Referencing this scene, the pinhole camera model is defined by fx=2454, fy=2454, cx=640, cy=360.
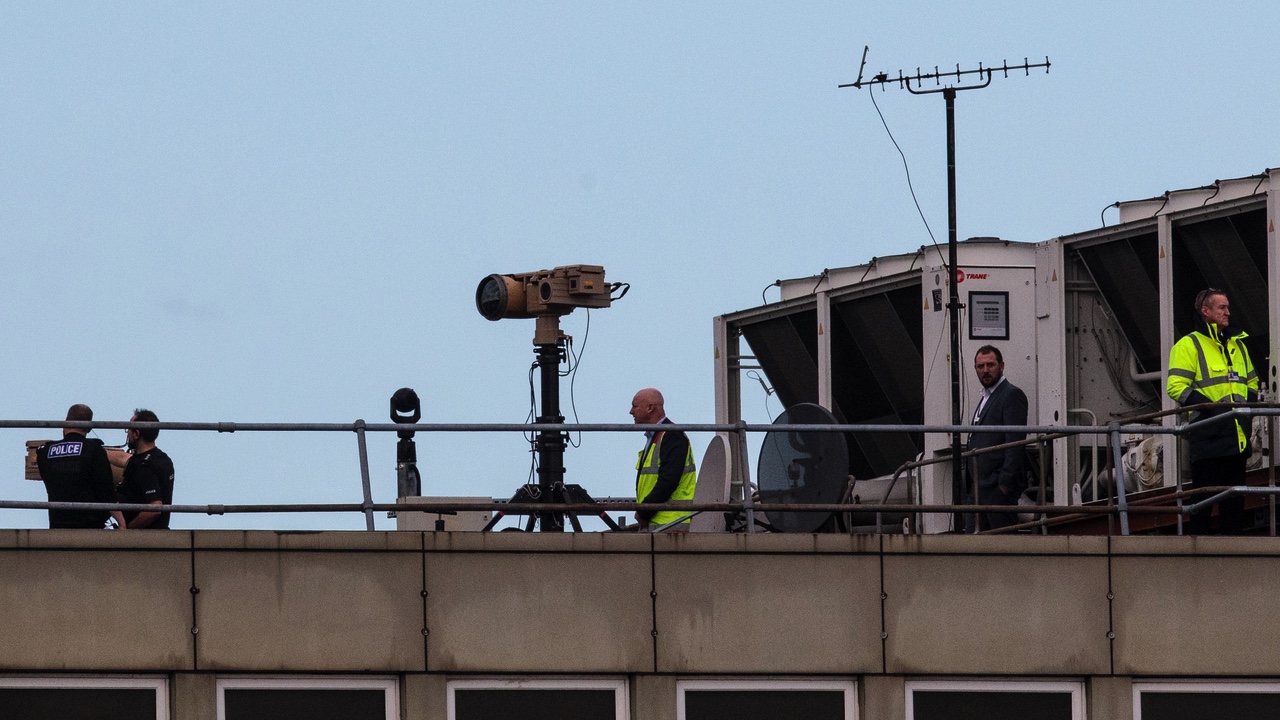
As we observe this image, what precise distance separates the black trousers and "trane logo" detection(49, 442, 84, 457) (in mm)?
7008

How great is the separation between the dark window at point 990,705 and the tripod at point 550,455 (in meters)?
2.29

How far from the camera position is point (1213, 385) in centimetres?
1562

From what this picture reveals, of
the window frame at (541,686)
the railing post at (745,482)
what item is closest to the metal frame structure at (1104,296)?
the railing post at (745,482)

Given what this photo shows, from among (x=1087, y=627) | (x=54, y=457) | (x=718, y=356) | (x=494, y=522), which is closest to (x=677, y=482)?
(x=494, y=522)

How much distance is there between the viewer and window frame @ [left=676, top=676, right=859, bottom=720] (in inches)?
585

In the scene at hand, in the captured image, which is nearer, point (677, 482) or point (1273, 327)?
point (677, 482)

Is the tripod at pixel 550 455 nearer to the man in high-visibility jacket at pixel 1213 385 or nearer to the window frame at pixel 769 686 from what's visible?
the window frame at pixel 769 686

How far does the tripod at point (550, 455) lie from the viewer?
1534 cm

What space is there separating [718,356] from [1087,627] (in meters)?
10.8

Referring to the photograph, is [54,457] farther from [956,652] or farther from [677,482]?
[956,652]

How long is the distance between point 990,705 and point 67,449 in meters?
5.93

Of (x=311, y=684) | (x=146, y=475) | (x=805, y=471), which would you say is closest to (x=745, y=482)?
(x=805, y=471)

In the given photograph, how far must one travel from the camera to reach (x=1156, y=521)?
669 inches

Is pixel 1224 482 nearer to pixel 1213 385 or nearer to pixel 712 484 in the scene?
pixel 1213 385
